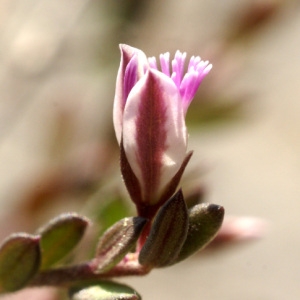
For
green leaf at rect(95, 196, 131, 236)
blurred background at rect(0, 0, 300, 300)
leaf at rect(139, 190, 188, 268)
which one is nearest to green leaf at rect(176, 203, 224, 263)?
leaf at rect(139, 190, 188, 268)

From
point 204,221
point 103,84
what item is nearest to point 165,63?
point 204,221

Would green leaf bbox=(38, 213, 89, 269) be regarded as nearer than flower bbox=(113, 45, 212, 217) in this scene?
No

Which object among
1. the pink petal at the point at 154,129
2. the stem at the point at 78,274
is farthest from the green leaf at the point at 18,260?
the pink petal at the point at 154,129

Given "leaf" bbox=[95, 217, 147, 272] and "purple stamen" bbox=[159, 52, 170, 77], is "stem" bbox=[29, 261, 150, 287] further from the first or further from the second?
"purple stamen" bbox=[159, 52, 170, 77]

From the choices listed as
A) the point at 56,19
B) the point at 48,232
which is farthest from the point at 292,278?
the point at 48,232

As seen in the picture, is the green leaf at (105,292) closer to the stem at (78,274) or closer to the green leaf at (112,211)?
the stem at (78,274)

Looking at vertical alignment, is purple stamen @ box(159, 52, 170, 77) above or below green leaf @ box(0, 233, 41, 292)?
above
